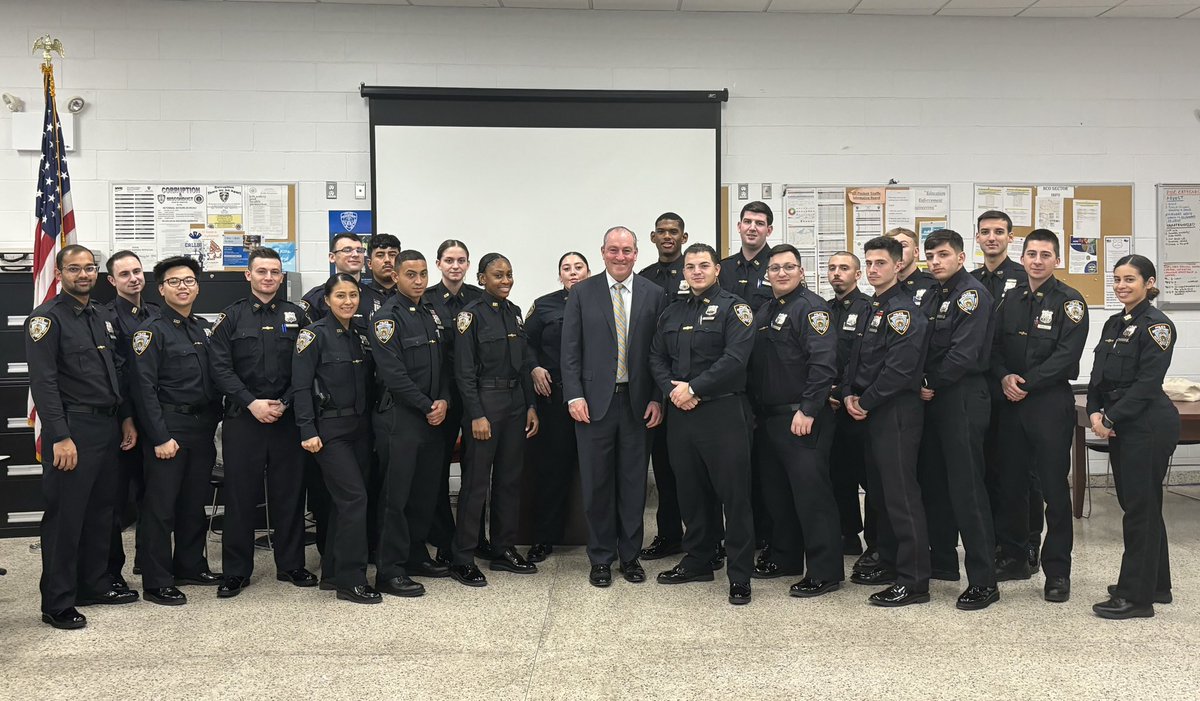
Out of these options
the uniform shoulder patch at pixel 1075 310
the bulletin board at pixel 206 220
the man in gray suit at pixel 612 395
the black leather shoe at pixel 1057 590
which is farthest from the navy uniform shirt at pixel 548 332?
the black leather shoe at pixel 1057 590

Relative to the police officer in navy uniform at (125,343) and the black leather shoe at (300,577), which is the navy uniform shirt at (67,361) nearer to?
the police officer in navy uniform at (125,343)

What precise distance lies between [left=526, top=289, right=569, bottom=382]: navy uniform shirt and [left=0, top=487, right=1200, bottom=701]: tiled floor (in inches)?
45.9

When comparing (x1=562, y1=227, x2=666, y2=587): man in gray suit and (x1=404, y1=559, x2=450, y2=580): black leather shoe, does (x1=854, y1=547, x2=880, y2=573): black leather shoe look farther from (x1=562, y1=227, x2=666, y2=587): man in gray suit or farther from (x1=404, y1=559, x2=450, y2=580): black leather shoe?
(x1=404, y1=559, x2=450, y2=580): black leather shoe

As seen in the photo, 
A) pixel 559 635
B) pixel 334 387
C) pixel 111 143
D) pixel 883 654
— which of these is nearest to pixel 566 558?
pixel 559 635

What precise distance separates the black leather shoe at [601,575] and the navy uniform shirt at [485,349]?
36.3 inches

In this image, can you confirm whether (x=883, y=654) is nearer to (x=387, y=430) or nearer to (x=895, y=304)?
(x=895, y=304)

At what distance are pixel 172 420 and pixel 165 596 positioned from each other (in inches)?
31.6

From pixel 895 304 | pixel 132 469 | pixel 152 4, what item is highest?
pixel 152 4

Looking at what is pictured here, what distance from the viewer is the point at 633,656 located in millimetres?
3242

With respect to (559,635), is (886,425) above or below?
above

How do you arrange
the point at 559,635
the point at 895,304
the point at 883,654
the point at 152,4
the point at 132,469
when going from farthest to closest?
the point at 152,4 < the point at 132,469 < the point at 895,304 < the point at 559,635 < the point at 883,654

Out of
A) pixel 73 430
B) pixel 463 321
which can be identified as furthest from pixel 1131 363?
pixel 73 430

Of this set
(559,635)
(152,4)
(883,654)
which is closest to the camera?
(883,654)

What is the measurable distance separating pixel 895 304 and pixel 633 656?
189 cm
